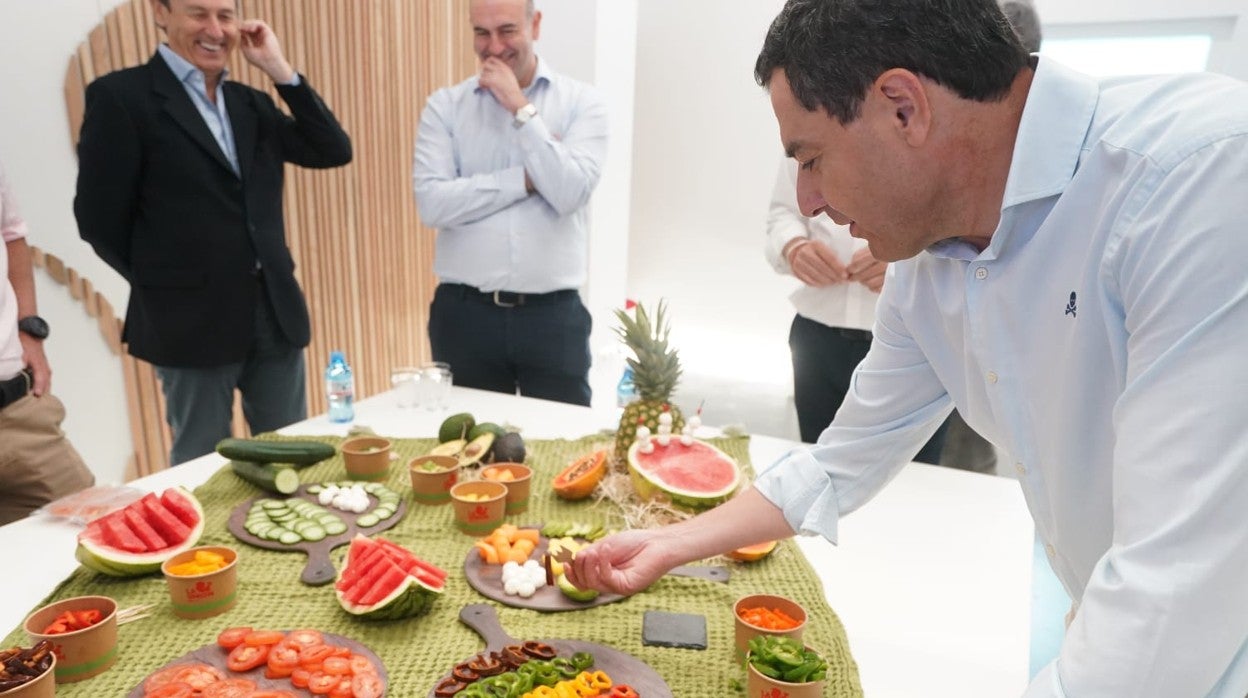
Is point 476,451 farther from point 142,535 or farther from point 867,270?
point 867,270

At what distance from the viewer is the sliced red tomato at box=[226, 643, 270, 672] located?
4.46ft

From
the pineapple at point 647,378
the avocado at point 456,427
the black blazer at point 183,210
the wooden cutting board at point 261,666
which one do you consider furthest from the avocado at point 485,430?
the black blazer at point 183,210

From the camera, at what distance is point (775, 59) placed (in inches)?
41.4

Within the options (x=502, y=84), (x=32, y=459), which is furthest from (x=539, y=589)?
(x=502, y=84)

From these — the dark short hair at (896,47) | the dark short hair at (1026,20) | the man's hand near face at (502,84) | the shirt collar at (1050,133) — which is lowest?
the shirt collar at (1050,133)

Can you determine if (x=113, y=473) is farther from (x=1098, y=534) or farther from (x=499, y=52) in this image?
(x=1098, y=534)

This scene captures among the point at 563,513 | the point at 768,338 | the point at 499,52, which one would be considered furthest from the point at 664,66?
the point at 563,513

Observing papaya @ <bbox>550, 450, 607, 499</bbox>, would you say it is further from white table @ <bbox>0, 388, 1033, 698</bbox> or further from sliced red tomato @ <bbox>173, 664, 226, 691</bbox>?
sliced red tomato @ <bbox>173, 664, 226, 691</bbox>

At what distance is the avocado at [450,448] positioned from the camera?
2234 mm

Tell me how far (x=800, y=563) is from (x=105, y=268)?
352cm

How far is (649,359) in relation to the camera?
7.45ft

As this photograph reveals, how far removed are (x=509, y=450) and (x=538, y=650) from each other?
86 cm

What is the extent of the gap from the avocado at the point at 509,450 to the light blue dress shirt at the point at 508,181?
952mm

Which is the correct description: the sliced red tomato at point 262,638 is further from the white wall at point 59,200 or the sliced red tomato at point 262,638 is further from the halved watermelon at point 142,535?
the white wall at point 59,200
